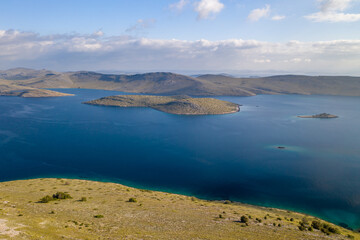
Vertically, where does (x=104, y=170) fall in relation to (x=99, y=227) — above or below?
below

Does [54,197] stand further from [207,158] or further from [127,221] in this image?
[207,158]

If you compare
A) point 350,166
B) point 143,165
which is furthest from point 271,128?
point 143,165

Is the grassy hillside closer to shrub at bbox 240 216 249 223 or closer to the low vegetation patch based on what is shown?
shrub at bbox 240 216 249 223

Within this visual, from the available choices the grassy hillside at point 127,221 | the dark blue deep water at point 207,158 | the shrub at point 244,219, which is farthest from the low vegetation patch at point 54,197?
the shrub at point 244,219

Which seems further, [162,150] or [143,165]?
[162,150]

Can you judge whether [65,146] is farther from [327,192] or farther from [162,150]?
[327,192]

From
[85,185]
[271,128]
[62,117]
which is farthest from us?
[62,117]

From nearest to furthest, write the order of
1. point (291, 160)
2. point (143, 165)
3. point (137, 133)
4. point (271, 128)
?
point (143, 165)
point (291, 160)
point (137, 133)
point (271, 128)
